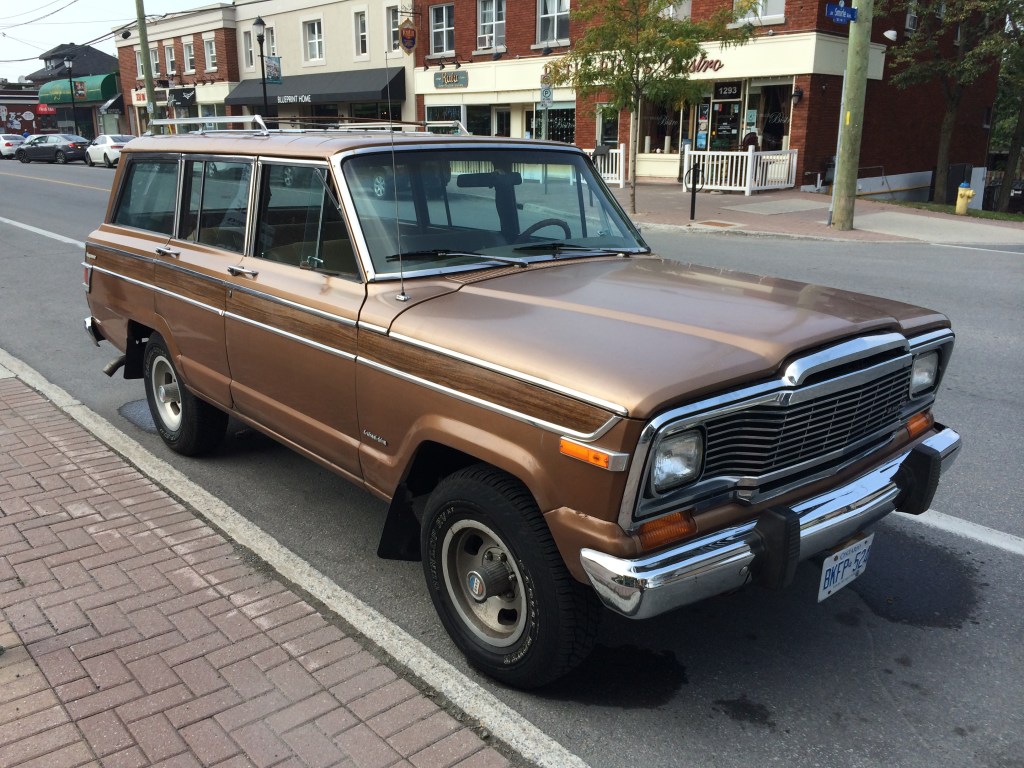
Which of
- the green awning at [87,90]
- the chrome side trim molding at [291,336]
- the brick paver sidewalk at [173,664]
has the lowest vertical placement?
the brick paver sidewalk at [173,664]

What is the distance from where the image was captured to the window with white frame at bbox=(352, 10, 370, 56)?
35688mm

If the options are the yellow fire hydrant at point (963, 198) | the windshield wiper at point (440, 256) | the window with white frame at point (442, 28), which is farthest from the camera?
the window with white frame at point (442, 28)

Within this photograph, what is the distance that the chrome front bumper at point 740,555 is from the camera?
2555 millimetres

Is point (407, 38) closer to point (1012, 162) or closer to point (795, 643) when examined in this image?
point (795, 643)

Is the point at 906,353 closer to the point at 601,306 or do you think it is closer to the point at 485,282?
the point at 601,306

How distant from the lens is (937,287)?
35.3 ft

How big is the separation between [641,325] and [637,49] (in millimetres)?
16408

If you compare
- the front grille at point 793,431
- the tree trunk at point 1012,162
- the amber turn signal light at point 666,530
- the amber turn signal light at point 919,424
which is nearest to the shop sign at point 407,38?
the amber turn signal light at point 919,424

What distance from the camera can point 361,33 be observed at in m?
36.1

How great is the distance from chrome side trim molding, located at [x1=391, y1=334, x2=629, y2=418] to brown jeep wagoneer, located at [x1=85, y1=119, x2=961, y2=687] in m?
0.01

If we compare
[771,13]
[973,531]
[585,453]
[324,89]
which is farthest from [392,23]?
[585,453]

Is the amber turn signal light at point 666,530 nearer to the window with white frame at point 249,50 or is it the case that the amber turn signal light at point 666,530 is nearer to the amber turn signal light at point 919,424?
the amber turn signal light at point 919,424

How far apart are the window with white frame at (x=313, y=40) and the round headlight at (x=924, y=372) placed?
38.7 metres

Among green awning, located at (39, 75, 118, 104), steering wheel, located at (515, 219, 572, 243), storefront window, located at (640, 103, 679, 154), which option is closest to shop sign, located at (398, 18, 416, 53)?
steering wheel, located at (515, 219, 572, 243)
